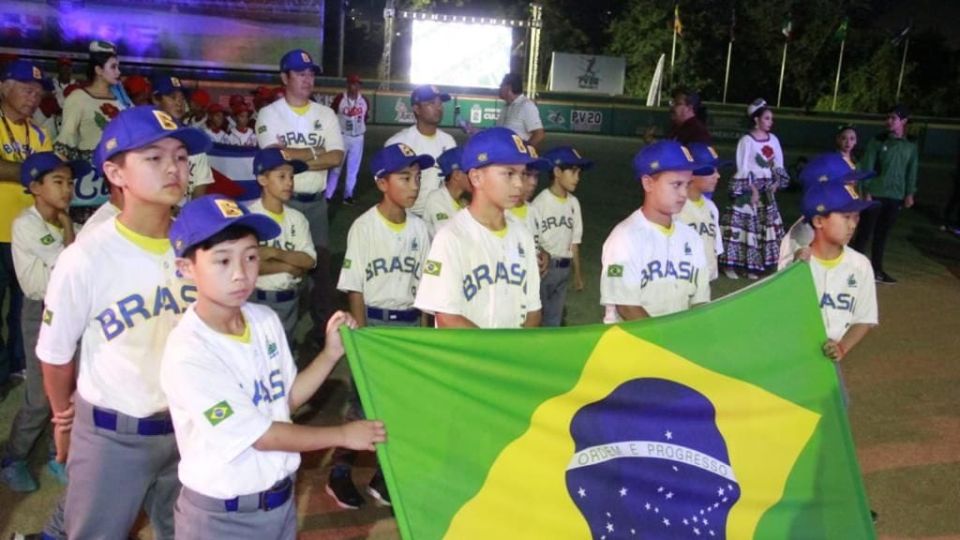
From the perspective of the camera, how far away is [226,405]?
10.5 ft

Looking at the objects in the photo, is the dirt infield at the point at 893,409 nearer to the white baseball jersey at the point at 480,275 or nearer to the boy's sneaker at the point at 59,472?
the boy's sneaker at the point at 59,472

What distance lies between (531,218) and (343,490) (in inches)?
114

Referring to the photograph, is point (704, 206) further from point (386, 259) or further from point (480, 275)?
point (480, 275)

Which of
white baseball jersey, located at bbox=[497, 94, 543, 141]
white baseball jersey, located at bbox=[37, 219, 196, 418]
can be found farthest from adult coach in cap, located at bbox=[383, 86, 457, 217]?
white baseball jersey, located at bbox=[37, 219, 196, 418]

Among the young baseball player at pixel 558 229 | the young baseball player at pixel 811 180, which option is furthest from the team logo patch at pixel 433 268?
the young baseball player at pixel 558 229

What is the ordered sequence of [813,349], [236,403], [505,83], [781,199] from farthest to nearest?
[781,199] < [505,83] < [813,349] < [236,403]

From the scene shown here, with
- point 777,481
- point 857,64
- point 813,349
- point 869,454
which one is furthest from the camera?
point 857,64

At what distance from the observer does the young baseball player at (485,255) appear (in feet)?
15.0

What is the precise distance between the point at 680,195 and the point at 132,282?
2861mm

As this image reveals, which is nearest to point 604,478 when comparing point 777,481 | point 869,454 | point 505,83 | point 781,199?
point 777,481

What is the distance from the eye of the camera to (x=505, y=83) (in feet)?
39.1

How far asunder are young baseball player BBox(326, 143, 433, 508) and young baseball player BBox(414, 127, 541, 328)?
1110mm

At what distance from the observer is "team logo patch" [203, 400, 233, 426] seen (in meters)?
3.17

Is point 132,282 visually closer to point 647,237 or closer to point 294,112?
point 647,237
